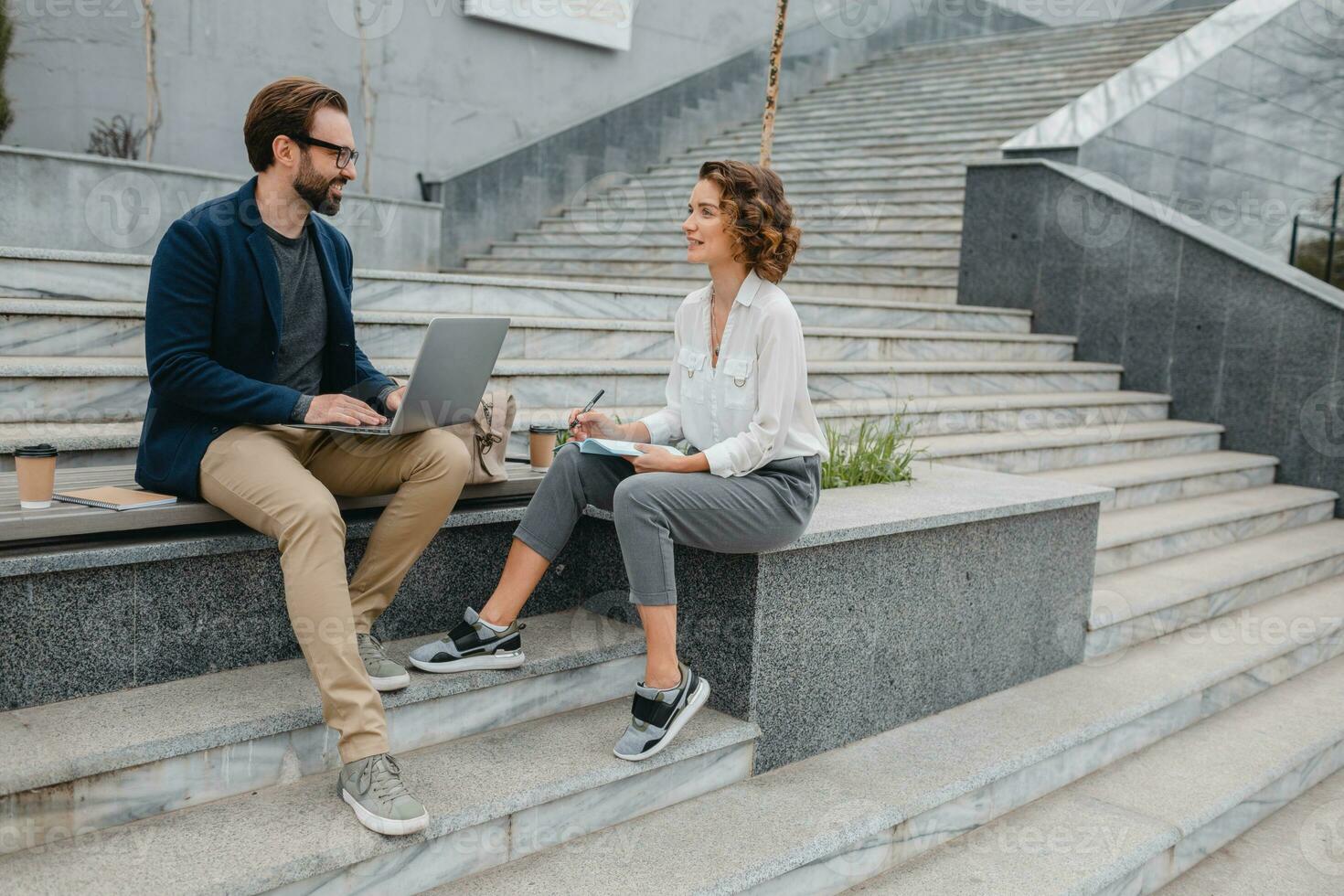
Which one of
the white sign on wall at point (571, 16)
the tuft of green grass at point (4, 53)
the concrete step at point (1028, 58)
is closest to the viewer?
the tuft of green grass at point (4, 53)

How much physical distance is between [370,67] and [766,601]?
843 centimetres

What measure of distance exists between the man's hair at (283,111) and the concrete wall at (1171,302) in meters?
6.36

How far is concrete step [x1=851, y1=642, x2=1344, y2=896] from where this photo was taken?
10.9 feet

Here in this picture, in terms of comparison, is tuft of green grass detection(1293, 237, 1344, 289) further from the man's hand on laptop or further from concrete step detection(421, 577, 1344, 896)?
the man's hand on laptop

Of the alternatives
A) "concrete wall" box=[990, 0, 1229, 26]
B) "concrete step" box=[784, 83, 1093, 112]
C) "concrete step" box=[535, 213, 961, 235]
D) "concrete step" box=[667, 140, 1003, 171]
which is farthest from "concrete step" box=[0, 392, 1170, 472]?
"concrete wall" box=[990, 0, 1229, 26]

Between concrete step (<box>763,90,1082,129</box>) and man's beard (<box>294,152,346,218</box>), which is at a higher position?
concrete step (<box>763,90,1082,129</box>)

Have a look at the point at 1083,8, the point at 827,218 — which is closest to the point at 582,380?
the point at 827,218

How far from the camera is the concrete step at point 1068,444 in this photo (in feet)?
20.3

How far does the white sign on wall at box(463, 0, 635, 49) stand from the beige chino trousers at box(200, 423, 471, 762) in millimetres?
8814

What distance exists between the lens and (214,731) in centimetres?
270

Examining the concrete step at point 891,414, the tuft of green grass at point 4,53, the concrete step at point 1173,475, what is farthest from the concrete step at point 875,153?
the tuft of green grass at point 4,53

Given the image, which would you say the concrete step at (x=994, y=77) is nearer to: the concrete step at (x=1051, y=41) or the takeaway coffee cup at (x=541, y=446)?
the concrete step at (x=1051, y=41)

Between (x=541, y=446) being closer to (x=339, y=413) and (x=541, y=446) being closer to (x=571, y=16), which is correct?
(x=339, y=413)

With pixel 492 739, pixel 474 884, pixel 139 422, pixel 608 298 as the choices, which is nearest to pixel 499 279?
pixel 608 298
